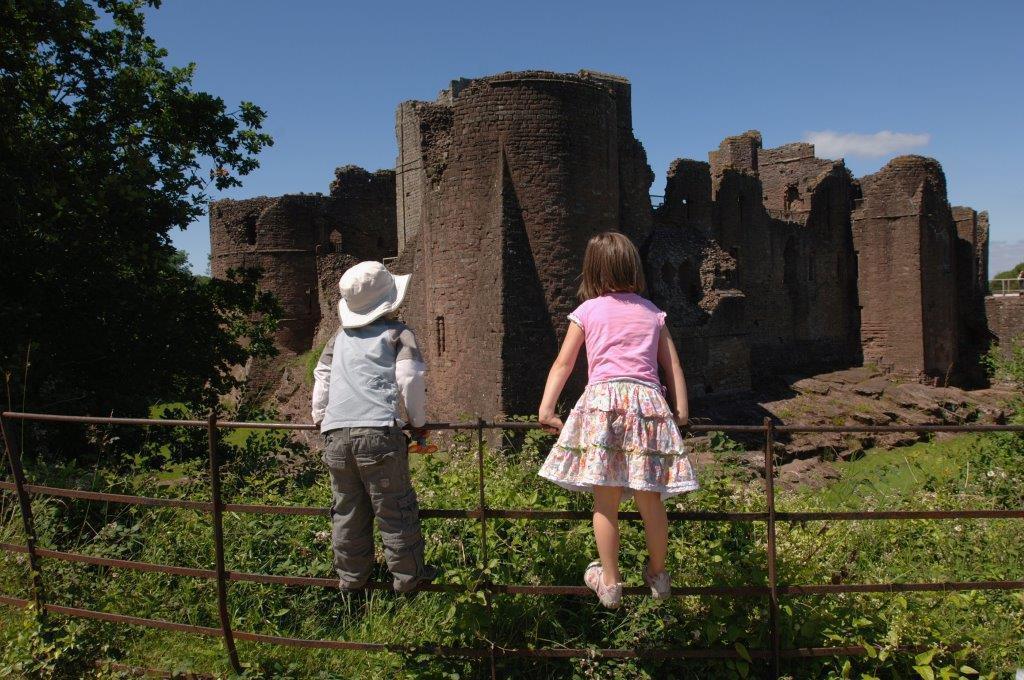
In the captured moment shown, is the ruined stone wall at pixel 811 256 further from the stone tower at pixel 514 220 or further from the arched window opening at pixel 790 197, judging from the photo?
the stone tower at pixel 514 220

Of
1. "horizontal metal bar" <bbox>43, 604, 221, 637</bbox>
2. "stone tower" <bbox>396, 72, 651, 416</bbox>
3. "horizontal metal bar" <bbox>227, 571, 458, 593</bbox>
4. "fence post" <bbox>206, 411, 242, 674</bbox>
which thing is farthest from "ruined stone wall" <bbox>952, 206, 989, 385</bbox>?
"horizontal metal bar" <bbox>43, 604, 221, 637</bbox>

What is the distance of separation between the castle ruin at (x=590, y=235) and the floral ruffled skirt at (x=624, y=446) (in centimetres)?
992

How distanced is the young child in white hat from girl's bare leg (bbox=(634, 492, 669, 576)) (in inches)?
37.5

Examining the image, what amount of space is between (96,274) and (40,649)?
7466 mm

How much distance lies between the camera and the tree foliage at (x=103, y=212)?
394 inches

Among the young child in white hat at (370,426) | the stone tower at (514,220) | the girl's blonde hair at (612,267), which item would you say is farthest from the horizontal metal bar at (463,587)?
the stone tower at (514,220)

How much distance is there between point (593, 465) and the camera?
11.9ft

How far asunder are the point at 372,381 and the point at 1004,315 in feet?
105

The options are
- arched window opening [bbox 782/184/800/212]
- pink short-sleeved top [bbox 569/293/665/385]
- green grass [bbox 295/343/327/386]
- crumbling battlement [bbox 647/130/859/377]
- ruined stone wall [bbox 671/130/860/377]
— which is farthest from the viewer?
arched window opening [bbox 782/184/800/212]

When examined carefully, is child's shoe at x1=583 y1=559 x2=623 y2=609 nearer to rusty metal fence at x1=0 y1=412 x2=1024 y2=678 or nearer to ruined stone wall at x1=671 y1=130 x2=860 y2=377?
rusty metal fence at x1=0 y1=412 x2=1024 y2=678

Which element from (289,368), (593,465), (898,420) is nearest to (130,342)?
(593,465)

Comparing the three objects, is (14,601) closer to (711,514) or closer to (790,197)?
(711,514)

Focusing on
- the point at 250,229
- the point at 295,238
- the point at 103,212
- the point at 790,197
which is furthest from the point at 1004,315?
the point at 103,212

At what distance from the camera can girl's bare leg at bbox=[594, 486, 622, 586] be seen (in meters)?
3.67
